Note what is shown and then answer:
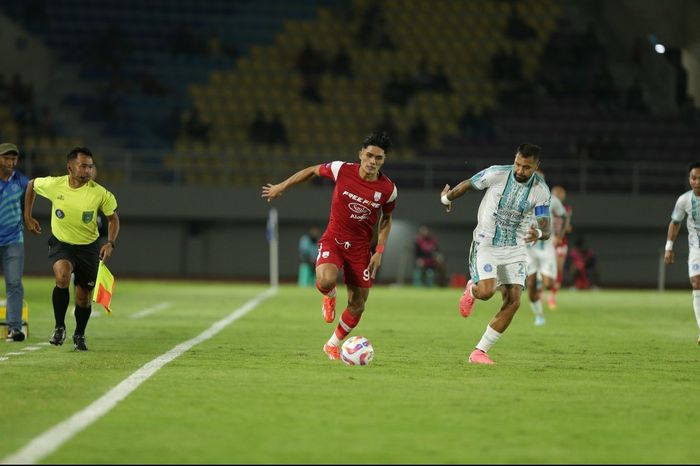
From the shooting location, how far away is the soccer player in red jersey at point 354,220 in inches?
476

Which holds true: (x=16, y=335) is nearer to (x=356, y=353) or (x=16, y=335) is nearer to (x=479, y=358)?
(x=356, y=353)

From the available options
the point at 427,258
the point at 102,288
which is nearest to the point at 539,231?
the point at 102,288

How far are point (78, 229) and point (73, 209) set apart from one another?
22 centimetres

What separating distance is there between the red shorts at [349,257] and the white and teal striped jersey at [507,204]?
1.21 m

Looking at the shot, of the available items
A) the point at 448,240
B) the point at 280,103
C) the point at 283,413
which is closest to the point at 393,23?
the point at 280,103

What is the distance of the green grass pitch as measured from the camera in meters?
6.88

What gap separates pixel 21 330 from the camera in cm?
1439

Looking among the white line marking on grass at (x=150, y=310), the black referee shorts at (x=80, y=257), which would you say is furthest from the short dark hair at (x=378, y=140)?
the white line marking on grass at (x=150, y=310)

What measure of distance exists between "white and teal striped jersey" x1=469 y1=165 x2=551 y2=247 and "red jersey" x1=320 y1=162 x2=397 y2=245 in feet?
2.98

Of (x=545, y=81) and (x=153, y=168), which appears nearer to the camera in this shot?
(x=153, y=168)

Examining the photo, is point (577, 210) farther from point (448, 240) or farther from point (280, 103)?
point (280, 103)

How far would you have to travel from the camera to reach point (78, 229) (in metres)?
13.4

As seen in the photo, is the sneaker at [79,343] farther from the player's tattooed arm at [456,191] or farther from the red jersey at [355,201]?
the player's tattooed arm at [456,191]

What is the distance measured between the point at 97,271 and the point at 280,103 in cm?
3188
